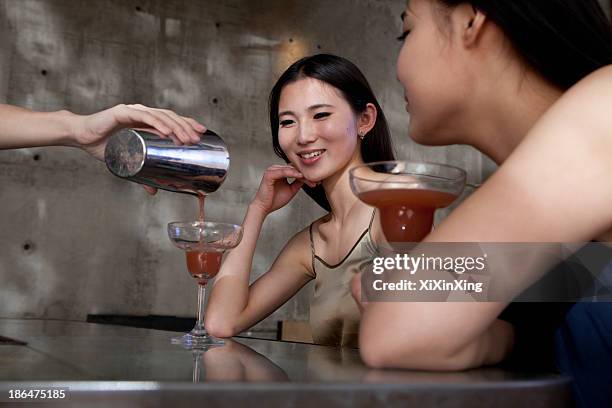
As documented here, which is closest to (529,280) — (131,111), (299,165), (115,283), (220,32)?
(131,111)

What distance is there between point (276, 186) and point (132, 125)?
631 millimetres

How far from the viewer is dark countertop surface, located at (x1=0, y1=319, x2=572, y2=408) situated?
55cm

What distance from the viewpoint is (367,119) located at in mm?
2113

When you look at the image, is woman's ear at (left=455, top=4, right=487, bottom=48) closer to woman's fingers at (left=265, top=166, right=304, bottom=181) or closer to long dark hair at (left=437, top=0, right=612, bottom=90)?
long dark hair at (left=437, top=0, right=612, bottom=90)

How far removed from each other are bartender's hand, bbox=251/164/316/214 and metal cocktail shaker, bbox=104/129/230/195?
0.55 metres

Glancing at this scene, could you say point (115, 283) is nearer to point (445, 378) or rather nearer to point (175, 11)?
point (175, 11)

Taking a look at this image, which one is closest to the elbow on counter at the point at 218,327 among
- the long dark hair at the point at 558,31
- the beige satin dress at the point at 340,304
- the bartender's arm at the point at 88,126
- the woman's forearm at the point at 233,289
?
the woman's forearm at the point at 233,289

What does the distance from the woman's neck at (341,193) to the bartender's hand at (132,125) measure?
27.7 inches

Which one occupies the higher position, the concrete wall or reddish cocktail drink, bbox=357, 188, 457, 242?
the concrete wall

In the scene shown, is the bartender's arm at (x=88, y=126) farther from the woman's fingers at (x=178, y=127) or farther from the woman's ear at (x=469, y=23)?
the woman's ear at (x=469, y=23)

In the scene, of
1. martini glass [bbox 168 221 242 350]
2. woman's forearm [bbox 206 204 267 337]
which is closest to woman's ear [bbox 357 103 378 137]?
woman's forearm [bbox 206 204 267 337]

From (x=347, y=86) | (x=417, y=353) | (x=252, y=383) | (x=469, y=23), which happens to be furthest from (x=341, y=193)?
(x=252, y=383)

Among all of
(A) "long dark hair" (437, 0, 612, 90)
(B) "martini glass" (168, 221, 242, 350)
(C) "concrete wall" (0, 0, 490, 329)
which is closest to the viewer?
(A) "long dark hair" (437, 0, 612, 90)

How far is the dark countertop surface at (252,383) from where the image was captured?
1.79 ft
